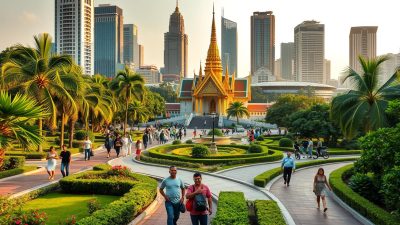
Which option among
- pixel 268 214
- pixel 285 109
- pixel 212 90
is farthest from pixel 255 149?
pixel 212 90

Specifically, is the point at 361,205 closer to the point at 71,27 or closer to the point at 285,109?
the point at 285,109

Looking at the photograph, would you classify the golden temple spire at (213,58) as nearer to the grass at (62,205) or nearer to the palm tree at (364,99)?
Result: the palm tree at (364,99)

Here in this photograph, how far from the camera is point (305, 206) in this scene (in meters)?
13.2

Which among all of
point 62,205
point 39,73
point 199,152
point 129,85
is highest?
point 129,85

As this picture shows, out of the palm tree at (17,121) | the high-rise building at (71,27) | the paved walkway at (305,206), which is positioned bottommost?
the paved walkway at (305,206)

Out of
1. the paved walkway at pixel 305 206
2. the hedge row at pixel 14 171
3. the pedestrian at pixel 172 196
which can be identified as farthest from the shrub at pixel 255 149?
the pedestrian at pixel 172 196

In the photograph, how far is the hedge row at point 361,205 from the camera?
33.6 ft

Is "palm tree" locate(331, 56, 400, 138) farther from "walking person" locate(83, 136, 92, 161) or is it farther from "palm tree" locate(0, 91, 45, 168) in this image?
"palm tree" locate(0, 91, 45, 168)

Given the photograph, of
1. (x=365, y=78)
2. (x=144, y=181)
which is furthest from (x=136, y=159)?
(x=365, y=78)

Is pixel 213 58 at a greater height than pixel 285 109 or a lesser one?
greater

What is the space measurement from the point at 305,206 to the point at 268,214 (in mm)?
3596

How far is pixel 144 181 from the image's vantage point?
560 inches

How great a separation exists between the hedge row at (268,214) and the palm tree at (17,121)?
6.36 meters

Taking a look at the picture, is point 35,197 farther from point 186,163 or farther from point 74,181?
point 186,163
